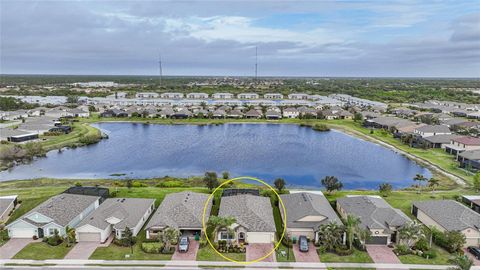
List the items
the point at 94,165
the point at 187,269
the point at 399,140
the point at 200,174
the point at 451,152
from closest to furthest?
the point at 187,269 → the point at 200,174 → the point at 94,165 → the point at 451,152 → the point at 399,140

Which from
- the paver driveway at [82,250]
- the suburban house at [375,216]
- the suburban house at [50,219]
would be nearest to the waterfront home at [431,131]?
the suburban house at [375,216]

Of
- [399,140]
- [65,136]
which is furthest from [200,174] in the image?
[399,140]

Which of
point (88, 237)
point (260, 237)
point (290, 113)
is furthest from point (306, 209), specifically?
point (290, 113)

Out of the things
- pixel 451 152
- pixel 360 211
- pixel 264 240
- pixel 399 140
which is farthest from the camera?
pixel 399 140

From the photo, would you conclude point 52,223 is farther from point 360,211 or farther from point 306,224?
point 360,211

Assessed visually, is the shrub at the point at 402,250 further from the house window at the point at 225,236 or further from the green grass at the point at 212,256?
the house window at the point at 225,236

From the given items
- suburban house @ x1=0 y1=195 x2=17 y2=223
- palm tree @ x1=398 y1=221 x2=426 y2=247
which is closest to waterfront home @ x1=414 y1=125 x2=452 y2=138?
palm tree @ x1=398 y1=221 x2=426 y2=247

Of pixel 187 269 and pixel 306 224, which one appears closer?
pixel 187 269
